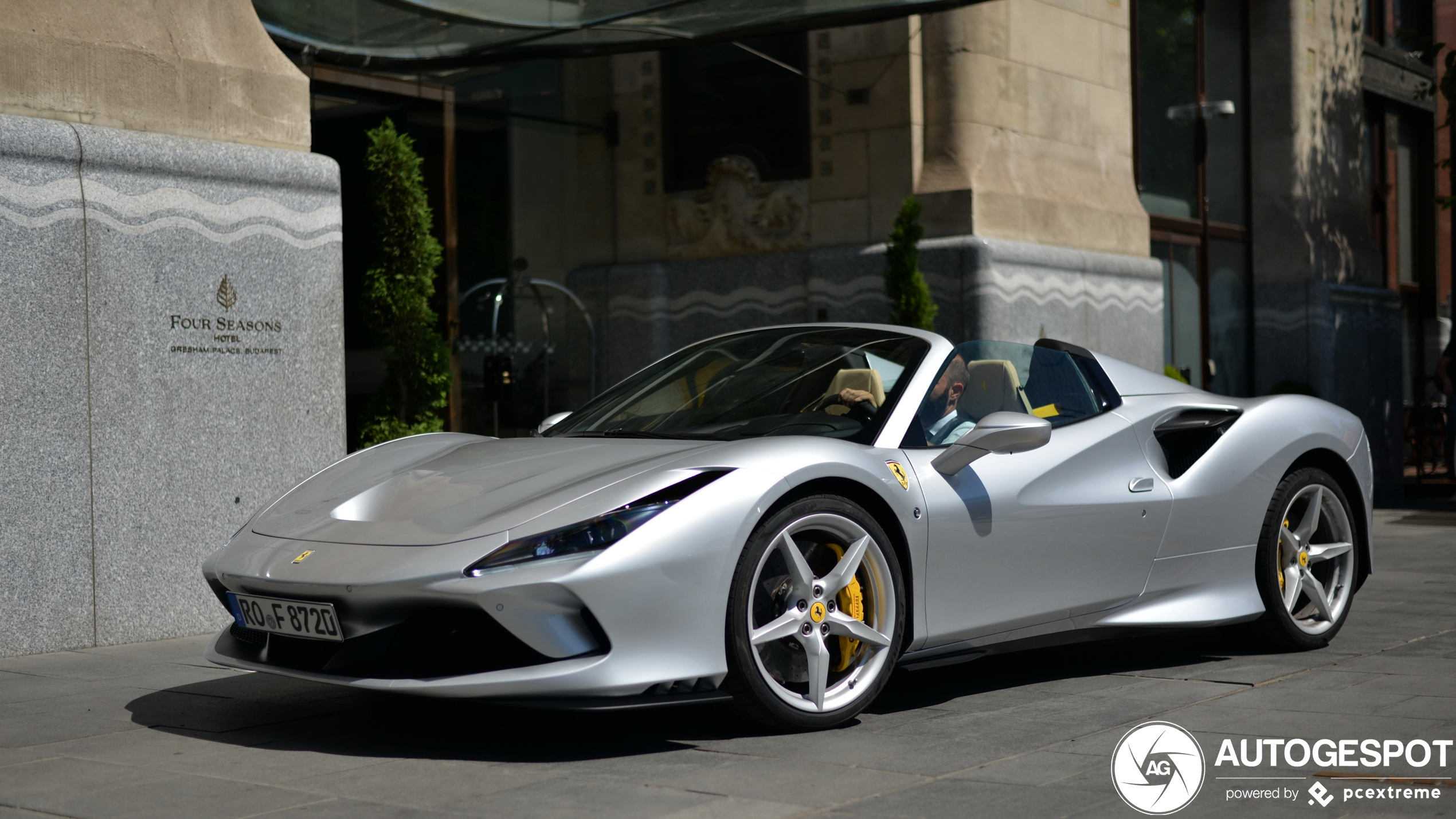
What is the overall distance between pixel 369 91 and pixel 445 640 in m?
7.75

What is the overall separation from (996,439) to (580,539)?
144cm

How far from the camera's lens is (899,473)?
15.1 feet

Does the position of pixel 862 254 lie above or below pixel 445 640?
above

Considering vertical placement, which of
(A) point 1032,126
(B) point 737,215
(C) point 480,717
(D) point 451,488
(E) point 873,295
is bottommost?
(C) point 480,717

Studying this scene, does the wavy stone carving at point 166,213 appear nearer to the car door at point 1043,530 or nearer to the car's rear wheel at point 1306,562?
the car door at point 1043,530

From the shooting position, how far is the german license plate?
4082 millimetres

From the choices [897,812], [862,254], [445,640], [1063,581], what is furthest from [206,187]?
[862,254]

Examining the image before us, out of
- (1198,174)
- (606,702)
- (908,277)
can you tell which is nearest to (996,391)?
(606,702)

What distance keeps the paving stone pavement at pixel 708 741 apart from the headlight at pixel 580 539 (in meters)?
0.57

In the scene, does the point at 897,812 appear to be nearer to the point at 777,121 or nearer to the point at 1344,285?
the point at 777,121

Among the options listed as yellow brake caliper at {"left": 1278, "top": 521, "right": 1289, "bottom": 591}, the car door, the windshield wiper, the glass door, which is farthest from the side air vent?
the glass door

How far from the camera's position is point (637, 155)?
1395 cm

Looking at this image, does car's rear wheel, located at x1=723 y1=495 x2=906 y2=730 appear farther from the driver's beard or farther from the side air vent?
the side air vent

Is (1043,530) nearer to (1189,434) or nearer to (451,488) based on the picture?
(1189,434)
